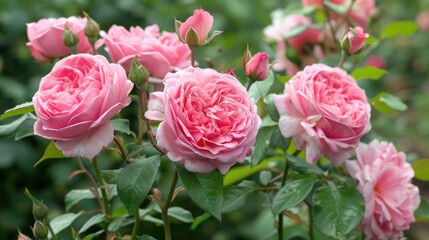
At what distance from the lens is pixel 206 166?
2.61 ft

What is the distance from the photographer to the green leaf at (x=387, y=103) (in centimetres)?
117

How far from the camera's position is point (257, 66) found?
89cm

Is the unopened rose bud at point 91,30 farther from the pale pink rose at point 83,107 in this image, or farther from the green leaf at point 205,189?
the green leaf at point 205,189

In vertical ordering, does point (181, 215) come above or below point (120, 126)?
below

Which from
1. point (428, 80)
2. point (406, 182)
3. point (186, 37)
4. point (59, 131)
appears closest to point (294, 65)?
point (406, 182)

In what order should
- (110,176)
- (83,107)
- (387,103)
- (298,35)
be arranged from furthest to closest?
(298,35), (387,103), (110,176), (83,107)

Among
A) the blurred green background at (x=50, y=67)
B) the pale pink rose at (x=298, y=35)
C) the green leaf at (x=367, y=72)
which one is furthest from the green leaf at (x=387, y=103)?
the blurred green background at (x=50, y=67)

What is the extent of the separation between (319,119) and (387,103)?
26cm

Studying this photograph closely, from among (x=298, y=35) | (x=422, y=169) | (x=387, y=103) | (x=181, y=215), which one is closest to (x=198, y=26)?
(x=181, y=215)

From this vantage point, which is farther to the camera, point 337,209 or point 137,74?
point 337,209

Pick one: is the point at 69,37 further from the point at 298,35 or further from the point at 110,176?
the point at 298,35

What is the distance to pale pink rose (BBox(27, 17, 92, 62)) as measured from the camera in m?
1.00

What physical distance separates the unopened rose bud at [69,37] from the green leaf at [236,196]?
308 mm

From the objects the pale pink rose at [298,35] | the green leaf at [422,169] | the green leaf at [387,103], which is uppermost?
the green leaf at [387,103]
